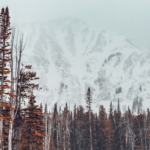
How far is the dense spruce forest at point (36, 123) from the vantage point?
19247 mm

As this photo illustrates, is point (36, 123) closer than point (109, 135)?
Yes

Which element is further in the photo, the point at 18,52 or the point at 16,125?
the point at 16,125

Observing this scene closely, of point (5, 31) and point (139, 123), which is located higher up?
point (5, 31)

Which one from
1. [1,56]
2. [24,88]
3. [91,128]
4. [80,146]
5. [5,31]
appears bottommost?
[80,146]

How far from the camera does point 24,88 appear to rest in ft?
85.5

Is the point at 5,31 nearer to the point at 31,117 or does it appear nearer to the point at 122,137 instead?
the point at 31,117

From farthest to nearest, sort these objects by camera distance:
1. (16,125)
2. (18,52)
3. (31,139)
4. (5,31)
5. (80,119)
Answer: (80,119)
(31,139)
(16,125)
(5,31)
(18,52)

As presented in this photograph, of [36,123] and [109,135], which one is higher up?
[36,123]

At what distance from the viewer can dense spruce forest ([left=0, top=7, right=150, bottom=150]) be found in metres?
19.2

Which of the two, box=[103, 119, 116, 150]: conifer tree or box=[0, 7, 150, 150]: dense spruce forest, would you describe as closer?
box=[0, 7, 150, 150]: dense spruce forest

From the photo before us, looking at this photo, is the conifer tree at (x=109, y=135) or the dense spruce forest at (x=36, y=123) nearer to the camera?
the dense spruce forest at (x=36, y=123)

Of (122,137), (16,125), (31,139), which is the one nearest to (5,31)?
(16,125)

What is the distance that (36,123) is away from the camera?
29.3 meters

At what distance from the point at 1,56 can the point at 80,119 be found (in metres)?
62.6
